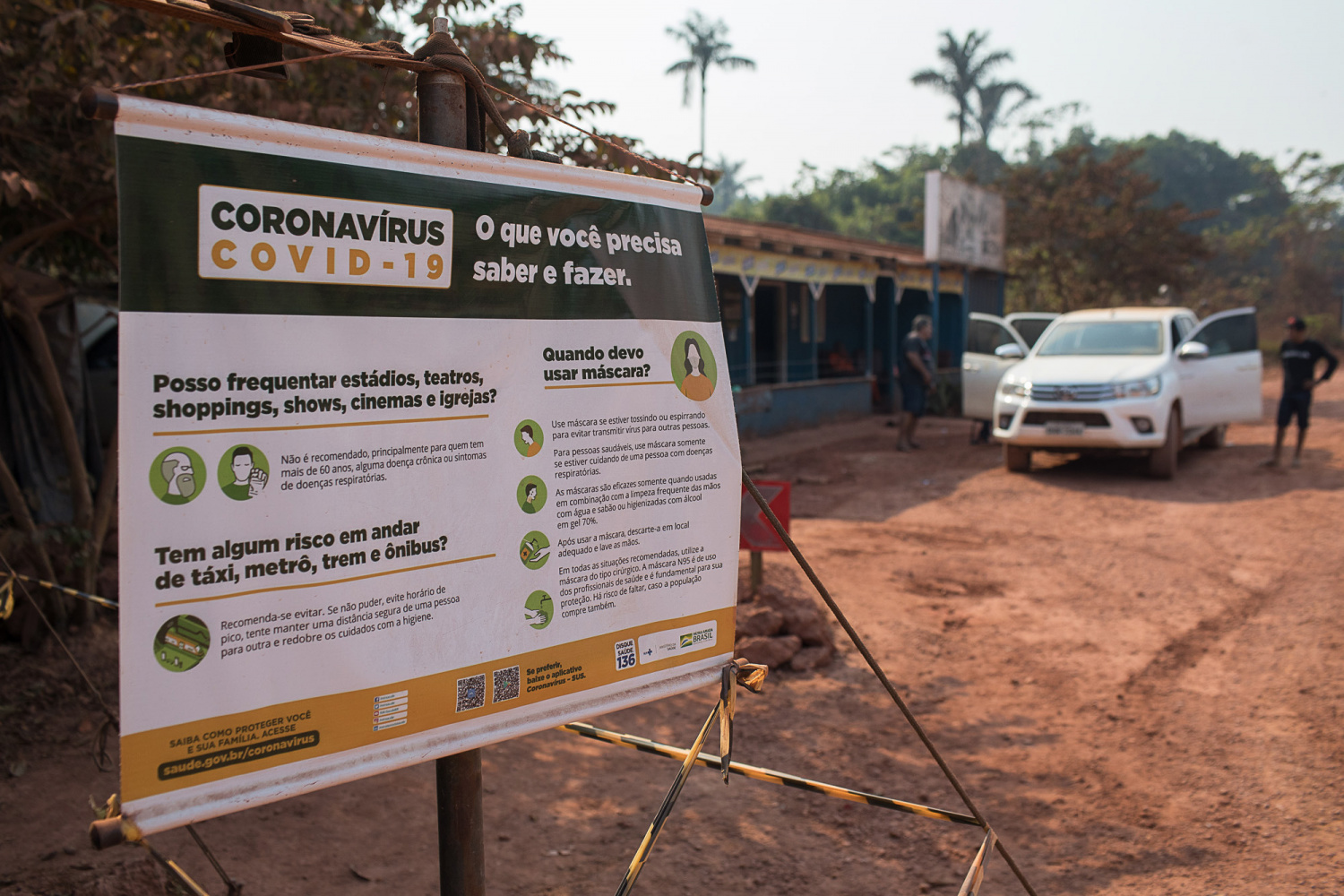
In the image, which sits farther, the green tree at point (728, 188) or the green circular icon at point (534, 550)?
the green tree at point (728, 188)

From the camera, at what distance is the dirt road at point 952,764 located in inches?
133

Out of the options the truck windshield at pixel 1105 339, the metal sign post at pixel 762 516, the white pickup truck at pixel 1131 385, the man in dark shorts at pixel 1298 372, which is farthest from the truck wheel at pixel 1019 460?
the metal sign post at pixel 762 516

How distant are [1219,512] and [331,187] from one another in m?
9.38

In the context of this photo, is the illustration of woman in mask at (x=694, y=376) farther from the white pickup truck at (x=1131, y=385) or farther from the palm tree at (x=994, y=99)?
the palm tree at (x=994, y=99)

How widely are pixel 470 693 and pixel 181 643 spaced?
553mm

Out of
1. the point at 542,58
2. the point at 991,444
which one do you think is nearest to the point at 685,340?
the point at 542,58

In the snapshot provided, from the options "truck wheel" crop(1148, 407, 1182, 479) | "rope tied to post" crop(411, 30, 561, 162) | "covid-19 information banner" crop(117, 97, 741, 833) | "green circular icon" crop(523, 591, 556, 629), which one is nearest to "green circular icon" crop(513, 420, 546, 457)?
"covid-19 information banner" crop(117, 97, 741, 833)

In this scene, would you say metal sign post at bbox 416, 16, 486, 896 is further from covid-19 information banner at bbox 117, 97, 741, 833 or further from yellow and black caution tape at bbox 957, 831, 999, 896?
yellow and black caution tape at bbox 957, 831, 999, 896

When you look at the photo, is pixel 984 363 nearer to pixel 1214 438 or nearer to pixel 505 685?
pixel 1214 438

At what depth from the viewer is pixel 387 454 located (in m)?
1.73

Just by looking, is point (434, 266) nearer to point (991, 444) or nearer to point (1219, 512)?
point (1219, 512)

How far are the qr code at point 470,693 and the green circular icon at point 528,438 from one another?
0.48m

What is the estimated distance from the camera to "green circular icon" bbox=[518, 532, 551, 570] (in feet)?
6.27

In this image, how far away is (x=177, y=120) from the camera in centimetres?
151
